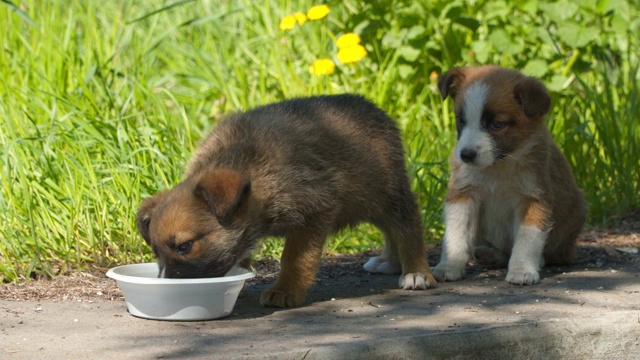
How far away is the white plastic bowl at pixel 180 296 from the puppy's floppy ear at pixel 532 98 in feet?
6.35

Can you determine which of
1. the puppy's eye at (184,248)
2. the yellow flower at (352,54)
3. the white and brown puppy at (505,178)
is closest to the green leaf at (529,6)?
the yellow flower at (352,54)

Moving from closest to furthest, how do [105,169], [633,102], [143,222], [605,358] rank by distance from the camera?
[605,358], [143,222], [105,169], [633,102]

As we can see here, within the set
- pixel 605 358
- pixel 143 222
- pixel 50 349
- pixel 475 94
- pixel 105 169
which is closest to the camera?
pixel 50 349

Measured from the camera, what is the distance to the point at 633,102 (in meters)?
7.55

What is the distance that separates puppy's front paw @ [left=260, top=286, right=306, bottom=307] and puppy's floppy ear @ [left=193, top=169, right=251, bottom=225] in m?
0.54

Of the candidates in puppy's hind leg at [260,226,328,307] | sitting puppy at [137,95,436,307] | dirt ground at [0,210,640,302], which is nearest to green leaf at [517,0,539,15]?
dirt ground at [0,210,640,302]

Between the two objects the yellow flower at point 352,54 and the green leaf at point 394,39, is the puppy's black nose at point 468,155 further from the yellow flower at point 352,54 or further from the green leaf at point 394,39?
the green leaf at point 394,39

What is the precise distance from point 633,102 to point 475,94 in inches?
99.9

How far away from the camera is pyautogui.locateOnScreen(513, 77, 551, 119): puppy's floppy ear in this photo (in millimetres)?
5488

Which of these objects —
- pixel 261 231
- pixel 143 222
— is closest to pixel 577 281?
pixel 261 231

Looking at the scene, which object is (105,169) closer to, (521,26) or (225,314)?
(225,314)

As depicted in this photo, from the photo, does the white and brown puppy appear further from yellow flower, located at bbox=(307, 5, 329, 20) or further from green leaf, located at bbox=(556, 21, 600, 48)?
yellow flower, located at bbox=(307, 5, 329, 20)

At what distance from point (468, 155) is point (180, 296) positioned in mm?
1856

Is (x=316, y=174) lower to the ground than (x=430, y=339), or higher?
higher
